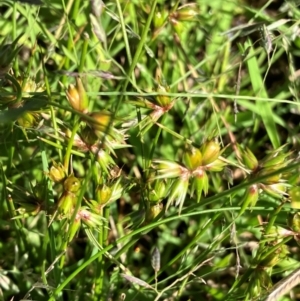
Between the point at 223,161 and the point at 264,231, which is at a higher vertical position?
the point at 223,161

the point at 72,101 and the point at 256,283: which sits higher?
the point at 72,101

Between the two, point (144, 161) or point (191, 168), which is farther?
point (144, 161)

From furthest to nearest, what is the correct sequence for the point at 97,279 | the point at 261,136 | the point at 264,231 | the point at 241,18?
the point at 241,18
the point at 261,136
the point at 97,279
the point at 264,231

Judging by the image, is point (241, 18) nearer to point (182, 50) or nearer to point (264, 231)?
point (182, 50)

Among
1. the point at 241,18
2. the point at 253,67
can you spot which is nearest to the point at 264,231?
the point at 253,67

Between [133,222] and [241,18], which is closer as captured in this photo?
[133,222]

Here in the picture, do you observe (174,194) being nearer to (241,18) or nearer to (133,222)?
(133,222)

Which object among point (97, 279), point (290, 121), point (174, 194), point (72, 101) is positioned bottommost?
point (97, 279)

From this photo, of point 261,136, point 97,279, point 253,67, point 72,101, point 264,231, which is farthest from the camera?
point 261,136

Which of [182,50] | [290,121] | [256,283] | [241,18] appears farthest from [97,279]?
[241,18]
